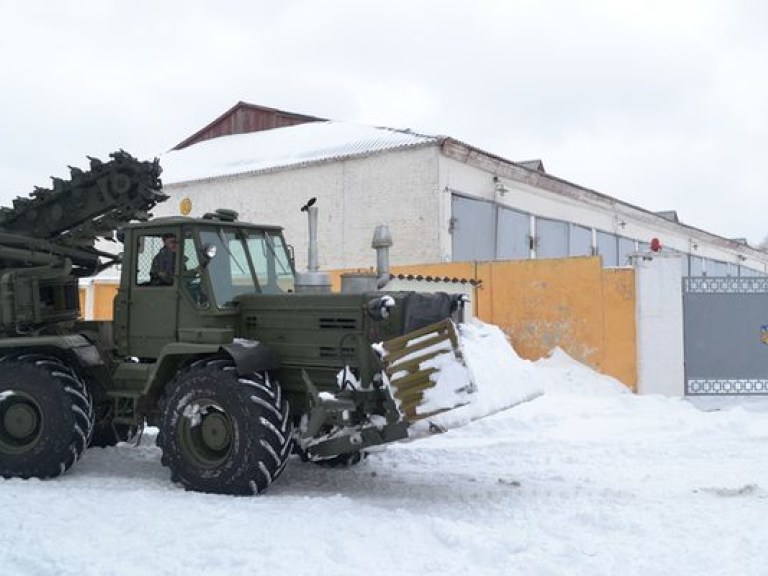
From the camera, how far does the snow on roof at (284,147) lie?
20594mm

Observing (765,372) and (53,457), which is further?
(765,372)

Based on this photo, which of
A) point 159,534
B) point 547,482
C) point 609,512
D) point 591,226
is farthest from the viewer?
point 591,226

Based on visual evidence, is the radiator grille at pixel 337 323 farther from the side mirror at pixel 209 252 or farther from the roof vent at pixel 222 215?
the roof vent at pixel 222 215

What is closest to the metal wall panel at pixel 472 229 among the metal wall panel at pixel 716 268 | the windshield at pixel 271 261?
the windshield at pixel 271 261

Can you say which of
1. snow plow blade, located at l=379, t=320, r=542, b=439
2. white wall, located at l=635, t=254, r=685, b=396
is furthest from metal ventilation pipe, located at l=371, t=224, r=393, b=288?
white wall, located at l=635, t=254, r=685, b=396

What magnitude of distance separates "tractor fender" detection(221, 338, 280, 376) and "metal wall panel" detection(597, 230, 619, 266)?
69.9ft

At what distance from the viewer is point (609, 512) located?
19.9ft

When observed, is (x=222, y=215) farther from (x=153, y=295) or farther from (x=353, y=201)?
(x=353, y=201)

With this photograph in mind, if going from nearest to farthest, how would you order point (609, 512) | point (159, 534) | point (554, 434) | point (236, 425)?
point (159, 534) → point (609, 512) → point (236, 425) → point (554, 434)

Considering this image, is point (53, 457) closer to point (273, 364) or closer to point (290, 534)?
point (273, 364)

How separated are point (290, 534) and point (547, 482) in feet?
9.34

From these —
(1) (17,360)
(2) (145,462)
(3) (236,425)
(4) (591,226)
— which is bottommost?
(2) (145,462)

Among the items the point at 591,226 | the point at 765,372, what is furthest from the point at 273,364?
the point at 591,226

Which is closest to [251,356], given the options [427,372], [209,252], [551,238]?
[209,252]
